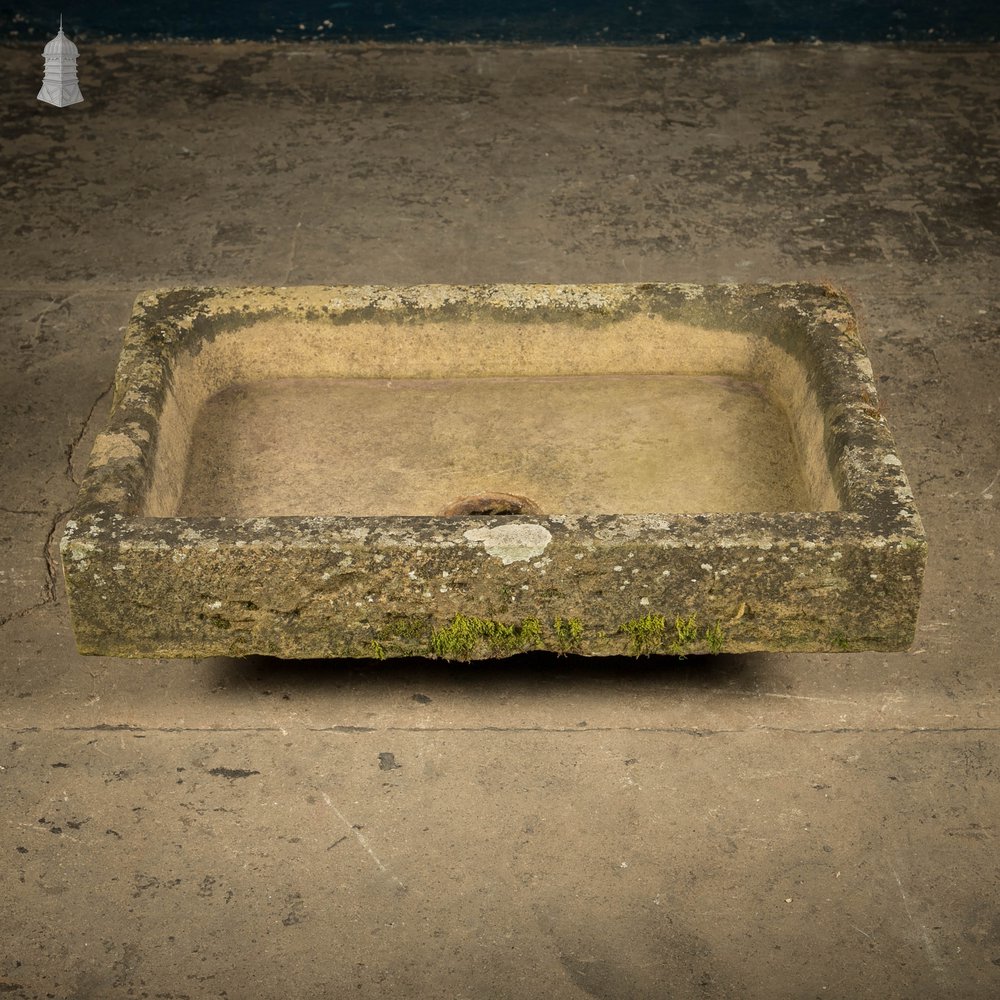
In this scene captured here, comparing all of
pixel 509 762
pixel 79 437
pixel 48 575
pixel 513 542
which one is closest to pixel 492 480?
pixel 513 542

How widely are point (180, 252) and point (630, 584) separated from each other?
3005 mm

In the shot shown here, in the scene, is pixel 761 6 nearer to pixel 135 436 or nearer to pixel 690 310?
pixel 690 310

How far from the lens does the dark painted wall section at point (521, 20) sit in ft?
23.2

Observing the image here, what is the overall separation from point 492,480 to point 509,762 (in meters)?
0.73

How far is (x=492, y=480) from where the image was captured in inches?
150

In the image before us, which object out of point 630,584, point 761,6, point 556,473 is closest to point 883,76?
point 761,6

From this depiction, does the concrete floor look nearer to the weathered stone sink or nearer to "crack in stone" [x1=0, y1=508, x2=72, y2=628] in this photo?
"crack in stone" [x1=0, y1=508, x2=72, y2=628]

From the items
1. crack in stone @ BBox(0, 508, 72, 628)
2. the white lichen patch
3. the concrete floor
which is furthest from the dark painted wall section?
the white lichen patch

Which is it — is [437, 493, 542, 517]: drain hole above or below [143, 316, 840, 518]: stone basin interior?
below

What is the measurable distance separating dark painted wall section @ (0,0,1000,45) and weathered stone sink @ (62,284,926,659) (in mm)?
3509

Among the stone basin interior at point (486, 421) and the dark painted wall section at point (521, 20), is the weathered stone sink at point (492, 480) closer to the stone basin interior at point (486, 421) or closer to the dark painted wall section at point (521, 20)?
the stone basin interior at point (486, 421)

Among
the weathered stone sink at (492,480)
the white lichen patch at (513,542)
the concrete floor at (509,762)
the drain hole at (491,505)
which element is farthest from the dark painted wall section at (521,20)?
the white lichen patch at (513,542)

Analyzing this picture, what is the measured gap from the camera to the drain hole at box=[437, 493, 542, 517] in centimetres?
372

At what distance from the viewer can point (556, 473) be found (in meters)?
3.82
